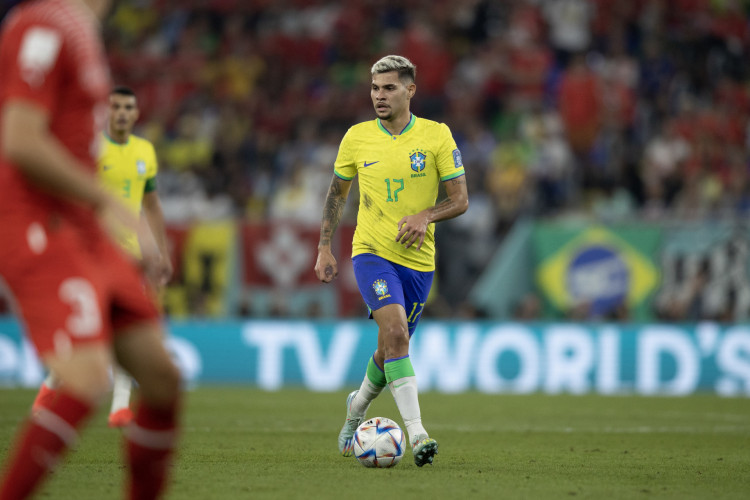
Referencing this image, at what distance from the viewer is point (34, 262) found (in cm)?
403

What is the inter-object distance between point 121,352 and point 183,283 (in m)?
12.6

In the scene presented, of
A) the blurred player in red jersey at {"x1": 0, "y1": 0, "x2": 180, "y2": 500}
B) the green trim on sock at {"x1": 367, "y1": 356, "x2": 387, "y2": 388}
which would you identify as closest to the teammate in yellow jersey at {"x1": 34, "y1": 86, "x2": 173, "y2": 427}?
the green trim on sock at {"x1": 367, "y1": 356, "x2": 387, "y2": 388}

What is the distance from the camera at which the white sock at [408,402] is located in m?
7.20

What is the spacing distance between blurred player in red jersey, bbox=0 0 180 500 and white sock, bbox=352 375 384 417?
3.74 metres

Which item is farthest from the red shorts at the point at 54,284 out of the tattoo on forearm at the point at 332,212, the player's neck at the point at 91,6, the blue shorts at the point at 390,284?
the tattoo on forearm at the point at 332,212

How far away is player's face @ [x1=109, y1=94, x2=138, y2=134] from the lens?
9.46 metres

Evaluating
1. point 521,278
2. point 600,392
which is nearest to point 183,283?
point 521,278

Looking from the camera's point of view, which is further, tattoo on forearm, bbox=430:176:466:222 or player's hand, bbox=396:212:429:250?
tattoo on forearm, bbox=430:176:466:222

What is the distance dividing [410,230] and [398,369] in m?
0.94

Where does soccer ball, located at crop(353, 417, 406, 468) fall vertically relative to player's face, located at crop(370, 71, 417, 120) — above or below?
below

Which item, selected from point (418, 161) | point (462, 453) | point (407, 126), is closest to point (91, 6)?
point (418, 161)

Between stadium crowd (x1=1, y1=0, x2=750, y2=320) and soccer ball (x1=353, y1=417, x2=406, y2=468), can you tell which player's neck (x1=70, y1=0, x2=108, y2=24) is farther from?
stadium crowd (x1=1, y1=0, x2=750, y2=320)

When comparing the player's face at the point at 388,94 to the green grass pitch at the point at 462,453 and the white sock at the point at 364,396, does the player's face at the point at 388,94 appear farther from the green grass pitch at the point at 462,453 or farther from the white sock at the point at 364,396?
the green grass pitch at the point at 462,453

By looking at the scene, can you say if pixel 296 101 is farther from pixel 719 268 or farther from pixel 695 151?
pixel 719 268
